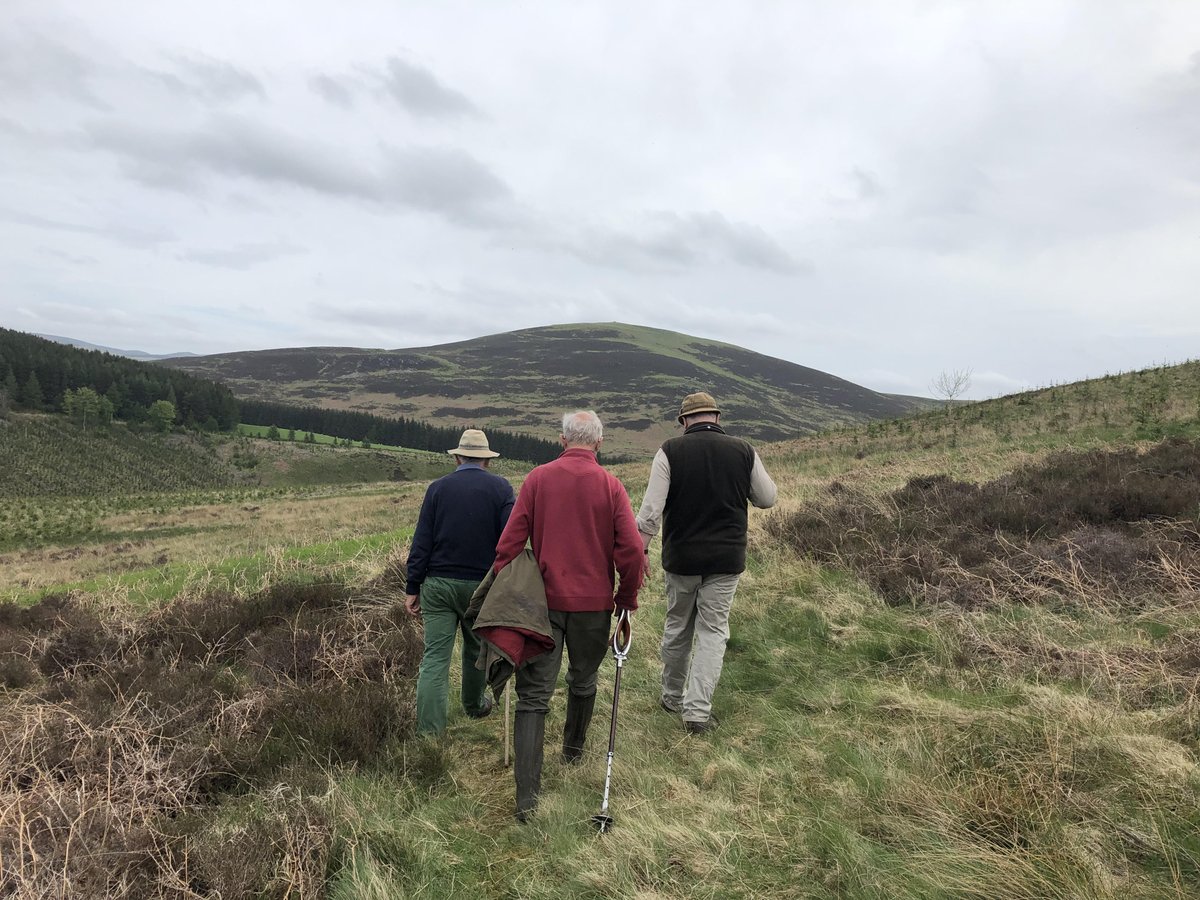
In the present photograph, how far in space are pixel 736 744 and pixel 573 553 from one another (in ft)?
6.03

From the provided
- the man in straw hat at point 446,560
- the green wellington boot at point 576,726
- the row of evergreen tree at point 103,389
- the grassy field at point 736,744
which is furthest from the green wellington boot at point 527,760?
the row of evergreen tree at point 103,389

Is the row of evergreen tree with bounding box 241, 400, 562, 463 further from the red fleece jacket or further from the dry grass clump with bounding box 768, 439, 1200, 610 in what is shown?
the red fleece jacket

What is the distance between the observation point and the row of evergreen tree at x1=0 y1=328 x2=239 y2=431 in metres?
87.9

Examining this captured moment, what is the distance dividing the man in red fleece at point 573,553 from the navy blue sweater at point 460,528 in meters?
0.75

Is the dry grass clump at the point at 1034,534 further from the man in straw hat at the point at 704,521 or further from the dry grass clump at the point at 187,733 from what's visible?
the dry grass clump at the point at 187,733

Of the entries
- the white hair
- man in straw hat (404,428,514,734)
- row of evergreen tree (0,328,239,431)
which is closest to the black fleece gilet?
the white hair

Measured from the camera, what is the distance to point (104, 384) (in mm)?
96875

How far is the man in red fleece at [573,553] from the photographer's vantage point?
12.8 feet

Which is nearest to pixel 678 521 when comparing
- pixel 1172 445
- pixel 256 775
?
pixel 256 775

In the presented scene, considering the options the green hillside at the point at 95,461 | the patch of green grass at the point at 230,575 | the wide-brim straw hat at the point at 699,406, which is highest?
the wide-brim straw hat at the point at 699,406

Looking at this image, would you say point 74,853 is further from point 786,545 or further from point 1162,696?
point 786,545

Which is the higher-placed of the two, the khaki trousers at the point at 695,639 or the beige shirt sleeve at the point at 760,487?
the beige shirt sleeve at the point at 760,487

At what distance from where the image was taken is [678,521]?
196 inches

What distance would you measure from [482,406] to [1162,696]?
7469 inches
